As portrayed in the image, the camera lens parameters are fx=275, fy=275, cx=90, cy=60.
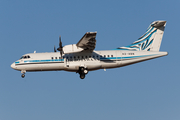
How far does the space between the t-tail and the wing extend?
513cm

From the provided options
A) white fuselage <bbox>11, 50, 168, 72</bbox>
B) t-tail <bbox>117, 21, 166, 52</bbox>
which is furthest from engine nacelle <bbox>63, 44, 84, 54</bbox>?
t-tail <bbox>117, 21, 166, 52</bbox>

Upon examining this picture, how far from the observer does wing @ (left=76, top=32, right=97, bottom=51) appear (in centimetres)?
2788

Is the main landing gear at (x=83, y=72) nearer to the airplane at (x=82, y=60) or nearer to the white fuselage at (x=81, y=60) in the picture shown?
the airplane at (x=82, y=60)

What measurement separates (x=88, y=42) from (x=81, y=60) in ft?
10.6

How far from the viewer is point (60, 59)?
3212 centimetres

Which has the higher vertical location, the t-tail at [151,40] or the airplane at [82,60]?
the t-tail at [151,40]

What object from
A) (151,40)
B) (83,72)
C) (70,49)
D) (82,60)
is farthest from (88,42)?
(151,40)

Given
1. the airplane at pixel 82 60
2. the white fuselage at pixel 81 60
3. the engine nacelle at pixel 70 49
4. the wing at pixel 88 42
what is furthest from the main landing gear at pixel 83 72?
the engine nacelle at pixel 70 49

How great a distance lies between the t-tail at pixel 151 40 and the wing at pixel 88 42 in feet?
16.8

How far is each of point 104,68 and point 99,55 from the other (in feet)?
5.57

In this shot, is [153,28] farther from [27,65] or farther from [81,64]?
[27,65]

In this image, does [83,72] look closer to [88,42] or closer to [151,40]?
[88,42]

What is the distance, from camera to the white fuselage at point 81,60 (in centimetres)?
3206

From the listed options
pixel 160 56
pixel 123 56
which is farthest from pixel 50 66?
pixel 160 56
